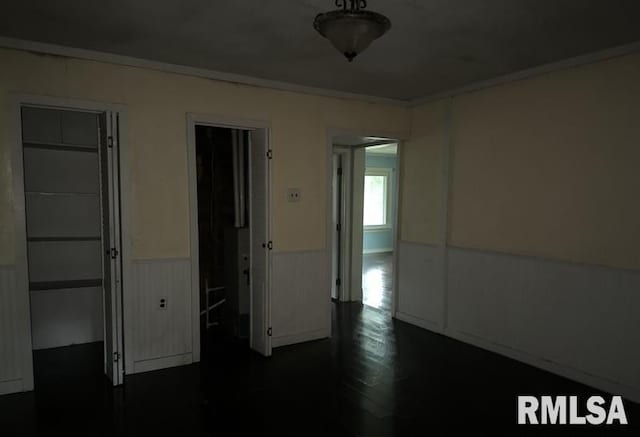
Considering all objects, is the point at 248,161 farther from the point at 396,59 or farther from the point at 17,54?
the point at 17,54

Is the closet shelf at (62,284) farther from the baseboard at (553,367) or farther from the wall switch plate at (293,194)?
the baseboard at (553,367)

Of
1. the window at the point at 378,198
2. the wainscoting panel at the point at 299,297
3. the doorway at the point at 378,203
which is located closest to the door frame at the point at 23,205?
the wainscoting panel at the point at 299,297

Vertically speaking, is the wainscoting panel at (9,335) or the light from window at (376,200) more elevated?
the light from window at (376,200)

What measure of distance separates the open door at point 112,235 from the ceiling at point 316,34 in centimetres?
64

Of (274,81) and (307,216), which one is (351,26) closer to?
(274,81)

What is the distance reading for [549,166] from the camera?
359cm

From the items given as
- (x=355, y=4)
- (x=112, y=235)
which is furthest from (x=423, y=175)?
(x=112, y=235)

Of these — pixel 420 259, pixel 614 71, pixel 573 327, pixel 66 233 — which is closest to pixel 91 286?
pixel 66 233

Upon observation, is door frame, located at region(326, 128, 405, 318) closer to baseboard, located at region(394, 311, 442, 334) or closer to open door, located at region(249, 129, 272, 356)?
baseboard, located at region(394, 311, 442, 334)

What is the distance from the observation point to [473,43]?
9.89ft

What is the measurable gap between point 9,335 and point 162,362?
3.63 feet

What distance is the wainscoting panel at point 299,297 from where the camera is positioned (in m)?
4.14

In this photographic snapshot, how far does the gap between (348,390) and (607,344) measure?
196 centimetres

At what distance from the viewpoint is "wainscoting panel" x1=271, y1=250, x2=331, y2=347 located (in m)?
4.14
